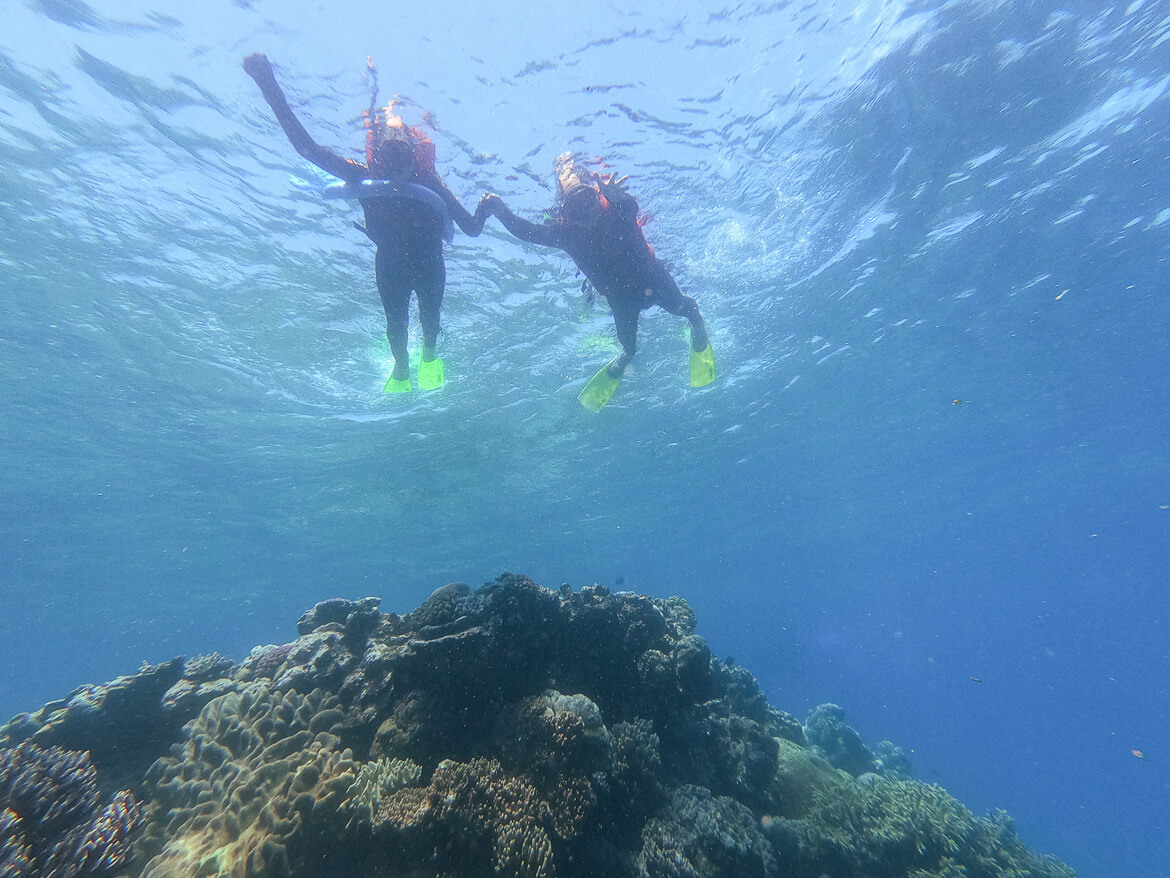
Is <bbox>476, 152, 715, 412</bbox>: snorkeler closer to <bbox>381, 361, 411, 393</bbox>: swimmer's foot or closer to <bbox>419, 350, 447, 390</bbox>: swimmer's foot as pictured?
<bbox>419, 350, 447, 390</bbox>: swimmer's foot

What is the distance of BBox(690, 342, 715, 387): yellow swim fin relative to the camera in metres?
10.5

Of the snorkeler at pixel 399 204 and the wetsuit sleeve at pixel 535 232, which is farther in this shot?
the wetsuit sleeve at pixel 535 232

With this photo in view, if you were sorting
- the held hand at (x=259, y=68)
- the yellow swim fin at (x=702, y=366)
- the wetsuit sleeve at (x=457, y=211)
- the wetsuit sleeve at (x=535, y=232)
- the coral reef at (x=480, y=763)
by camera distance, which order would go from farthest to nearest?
the yellow swim fin at (x=702, y=366) < the wetsuit sleeve at (x=535, y=232) < the wetsuit sleeve at (x=457, y=211) < the held hand at (x=259, y=68) < the coral reef at (x=480, y=763)

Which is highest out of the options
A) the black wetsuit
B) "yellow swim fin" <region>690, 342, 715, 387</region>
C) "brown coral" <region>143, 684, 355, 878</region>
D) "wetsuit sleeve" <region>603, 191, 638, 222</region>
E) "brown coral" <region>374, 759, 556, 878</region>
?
"wetsuit sleeve" <region>603, 191, 638, 222</region>

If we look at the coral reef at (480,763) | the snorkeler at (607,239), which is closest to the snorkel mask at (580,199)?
the snorkeler at (607,239)

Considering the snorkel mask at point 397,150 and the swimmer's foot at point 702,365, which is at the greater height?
the snorkel mask at point 397,150

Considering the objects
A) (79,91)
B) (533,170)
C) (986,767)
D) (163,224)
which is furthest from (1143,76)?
(986,767)

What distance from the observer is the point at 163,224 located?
1220cm

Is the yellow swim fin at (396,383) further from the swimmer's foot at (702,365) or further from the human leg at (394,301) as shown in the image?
the swimmer's foot at (702,365)

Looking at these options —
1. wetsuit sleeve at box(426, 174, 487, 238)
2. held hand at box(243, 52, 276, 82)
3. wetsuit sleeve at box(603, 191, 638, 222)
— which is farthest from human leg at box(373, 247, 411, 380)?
wetsuit sleeve at box(603, 191, 638, 222)

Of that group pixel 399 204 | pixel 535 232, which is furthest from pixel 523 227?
pixel 399 204

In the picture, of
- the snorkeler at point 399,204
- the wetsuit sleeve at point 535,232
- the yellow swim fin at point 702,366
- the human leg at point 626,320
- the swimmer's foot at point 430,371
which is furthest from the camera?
the yellow swim fin at point 702,366

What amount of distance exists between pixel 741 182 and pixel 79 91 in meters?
14.1

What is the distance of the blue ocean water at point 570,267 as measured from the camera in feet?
30.4
